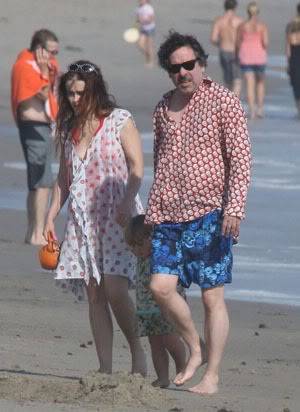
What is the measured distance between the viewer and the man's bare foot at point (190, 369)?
723cm

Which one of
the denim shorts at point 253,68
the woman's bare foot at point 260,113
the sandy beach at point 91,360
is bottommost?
the woman's bare foot at point 260,113

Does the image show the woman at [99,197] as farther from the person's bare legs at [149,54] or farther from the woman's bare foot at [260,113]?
the person's bare legs at [149,54]

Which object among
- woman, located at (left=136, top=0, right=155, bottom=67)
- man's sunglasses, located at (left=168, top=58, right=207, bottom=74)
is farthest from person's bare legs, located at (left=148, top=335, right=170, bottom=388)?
woman, located at (left=136, top=0, right=155, bottom=67)

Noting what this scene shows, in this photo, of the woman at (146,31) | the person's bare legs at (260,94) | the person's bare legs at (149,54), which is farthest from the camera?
the woman at (146,31)

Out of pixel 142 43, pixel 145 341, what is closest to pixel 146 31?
pixel 142 43

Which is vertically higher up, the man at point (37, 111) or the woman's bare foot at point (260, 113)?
the man at point (37, 111)

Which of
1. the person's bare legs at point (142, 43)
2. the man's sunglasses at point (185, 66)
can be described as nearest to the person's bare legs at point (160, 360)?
the man's sunglasses at point (185, 66)

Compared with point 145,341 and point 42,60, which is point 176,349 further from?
point 42,60

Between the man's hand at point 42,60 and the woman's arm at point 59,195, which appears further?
the man's hand at point 42,60

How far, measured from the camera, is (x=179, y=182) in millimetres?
7090

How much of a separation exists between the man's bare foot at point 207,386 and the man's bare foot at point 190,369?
0.06m

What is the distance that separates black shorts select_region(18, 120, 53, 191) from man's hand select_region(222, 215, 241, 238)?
18.6ft

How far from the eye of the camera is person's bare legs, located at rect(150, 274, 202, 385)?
23.3 ft

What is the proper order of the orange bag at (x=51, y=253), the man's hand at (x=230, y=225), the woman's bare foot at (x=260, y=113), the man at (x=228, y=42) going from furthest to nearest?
the man at (x=228, y=42) → the woman's bare foot at (x=260, y=113) → the orange bag at (x=51, y=253) → the man's hand at (x=230, y=225)
